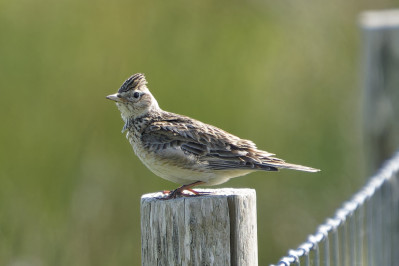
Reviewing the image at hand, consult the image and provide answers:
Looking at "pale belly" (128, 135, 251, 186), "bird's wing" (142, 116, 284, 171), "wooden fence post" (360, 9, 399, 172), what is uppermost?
"wooden fence post" (360, 9, 399, 172)

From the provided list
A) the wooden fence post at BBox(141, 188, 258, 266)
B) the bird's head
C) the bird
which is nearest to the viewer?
the wooden fence post at BBox(141, 188, 258, 266)

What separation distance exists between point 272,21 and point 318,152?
6.23 ft

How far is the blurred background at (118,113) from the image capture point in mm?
6523

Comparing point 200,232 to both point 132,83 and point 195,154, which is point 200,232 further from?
point 132,83

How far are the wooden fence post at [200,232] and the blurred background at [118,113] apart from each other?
11.5 feet

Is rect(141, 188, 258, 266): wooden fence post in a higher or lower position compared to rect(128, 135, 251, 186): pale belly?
lower

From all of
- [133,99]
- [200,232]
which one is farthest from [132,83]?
[200,232]

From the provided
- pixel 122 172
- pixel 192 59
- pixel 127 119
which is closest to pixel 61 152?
pixel 122 172

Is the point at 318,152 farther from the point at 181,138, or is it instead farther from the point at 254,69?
the point at 181,138

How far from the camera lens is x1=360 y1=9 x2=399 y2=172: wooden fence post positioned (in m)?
6.09

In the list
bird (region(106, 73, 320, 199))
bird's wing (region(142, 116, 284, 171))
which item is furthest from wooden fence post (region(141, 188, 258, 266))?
bird's wing (region(142, 116, 284, 171))

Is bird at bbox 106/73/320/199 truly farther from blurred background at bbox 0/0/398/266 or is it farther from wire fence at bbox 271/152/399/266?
blurred background at bbox 0/0/398/266

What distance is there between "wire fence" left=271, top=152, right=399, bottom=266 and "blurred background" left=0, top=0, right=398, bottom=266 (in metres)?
1.53

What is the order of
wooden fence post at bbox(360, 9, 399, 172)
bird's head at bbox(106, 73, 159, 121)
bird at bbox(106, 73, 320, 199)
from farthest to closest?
1. wooden fence post at bbox(360, 9, 399, 172)
2. bird's head at bbox(106, 73, 159, 121)
3. bird at bbox(106, 73, 320, 199)
